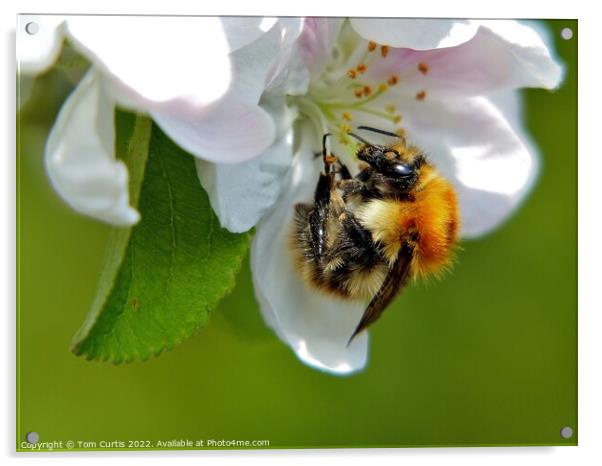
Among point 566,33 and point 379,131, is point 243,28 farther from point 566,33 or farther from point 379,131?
point 566,33

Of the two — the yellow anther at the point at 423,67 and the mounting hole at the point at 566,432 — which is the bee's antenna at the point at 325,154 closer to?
the yellow anther at the point at 423,67

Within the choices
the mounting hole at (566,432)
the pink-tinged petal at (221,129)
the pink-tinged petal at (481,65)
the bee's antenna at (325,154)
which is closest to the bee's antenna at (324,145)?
the bee's antenna at (325,154)

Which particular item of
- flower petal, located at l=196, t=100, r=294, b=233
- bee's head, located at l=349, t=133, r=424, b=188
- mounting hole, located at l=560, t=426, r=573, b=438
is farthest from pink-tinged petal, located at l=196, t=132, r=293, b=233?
mounting hole, located at l=560, t=426, r=573, b=438

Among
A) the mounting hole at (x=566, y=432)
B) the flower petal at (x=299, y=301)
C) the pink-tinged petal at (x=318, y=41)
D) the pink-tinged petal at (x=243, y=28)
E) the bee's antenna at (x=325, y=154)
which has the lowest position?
the mounting hole at (x=566, y=432)

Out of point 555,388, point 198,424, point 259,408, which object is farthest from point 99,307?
point 555,388

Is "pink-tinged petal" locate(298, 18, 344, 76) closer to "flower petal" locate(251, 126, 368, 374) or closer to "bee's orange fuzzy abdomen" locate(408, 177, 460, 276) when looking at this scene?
"flower petal" locate(251, 126, 368, 374)

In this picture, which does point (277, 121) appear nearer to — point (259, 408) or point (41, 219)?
point (41, 219)
